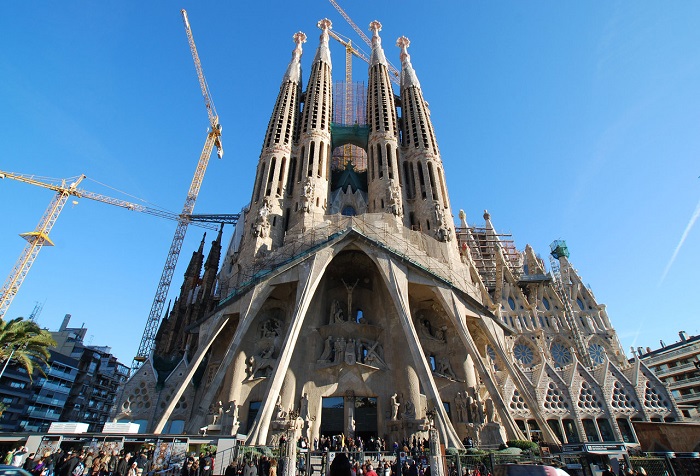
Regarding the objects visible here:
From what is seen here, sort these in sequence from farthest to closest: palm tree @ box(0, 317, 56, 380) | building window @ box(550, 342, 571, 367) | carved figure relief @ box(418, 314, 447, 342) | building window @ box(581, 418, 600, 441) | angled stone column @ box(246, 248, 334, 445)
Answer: building window @ box(550, 342, 571, 367) → carved figure relief @ box(418, 314, 447, 342) → building window @ box(581, 418, 600, 441) → palm tree @ box(0, 317, 56, 380) → angled stone column @ box(246, 248, 334, 445)

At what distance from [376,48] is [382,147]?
1879 cm

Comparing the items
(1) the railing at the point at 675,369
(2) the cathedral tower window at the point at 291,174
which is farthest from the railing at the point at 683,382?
(2) the cathedral tower window at the point at 291,174

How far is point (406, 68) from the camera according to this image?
42969 mm

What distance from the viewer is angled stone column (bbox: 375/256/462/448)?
1740 cm

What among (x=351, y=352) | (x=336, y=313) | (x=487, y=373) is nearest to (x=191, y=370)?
(x=351, y=352)

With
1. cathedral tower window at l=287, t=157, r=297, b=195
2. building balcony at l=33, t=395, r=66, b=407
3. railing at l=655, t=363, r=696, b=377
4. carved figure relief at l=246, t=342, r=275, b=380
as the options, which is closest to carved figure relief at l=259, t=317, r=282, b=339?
carved figure relief at l=246, t=342, r=275, b=380

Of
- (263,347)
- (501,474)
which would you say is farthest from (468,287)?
(501,474)

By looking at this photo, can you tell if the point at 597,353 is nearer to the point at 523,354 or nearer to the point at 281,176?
the point at 523,354

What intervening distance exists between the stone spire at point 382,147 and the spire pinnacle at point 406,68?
215cm

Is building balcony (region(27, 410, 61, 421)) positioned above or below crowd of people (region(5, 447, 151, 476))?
above

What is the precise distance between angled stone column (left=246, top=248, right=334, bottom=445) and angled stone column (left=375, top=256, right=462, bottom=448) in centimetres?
398

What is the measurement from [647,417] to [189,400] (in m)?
29.9

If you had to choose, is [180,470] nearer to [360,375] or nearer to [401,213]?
[360,375]

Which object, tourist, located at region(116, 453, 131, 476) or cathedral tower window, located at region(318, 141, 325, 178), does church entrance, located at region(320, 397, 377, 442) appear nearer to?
tourist, located at region(116, 453, 131, 476)
